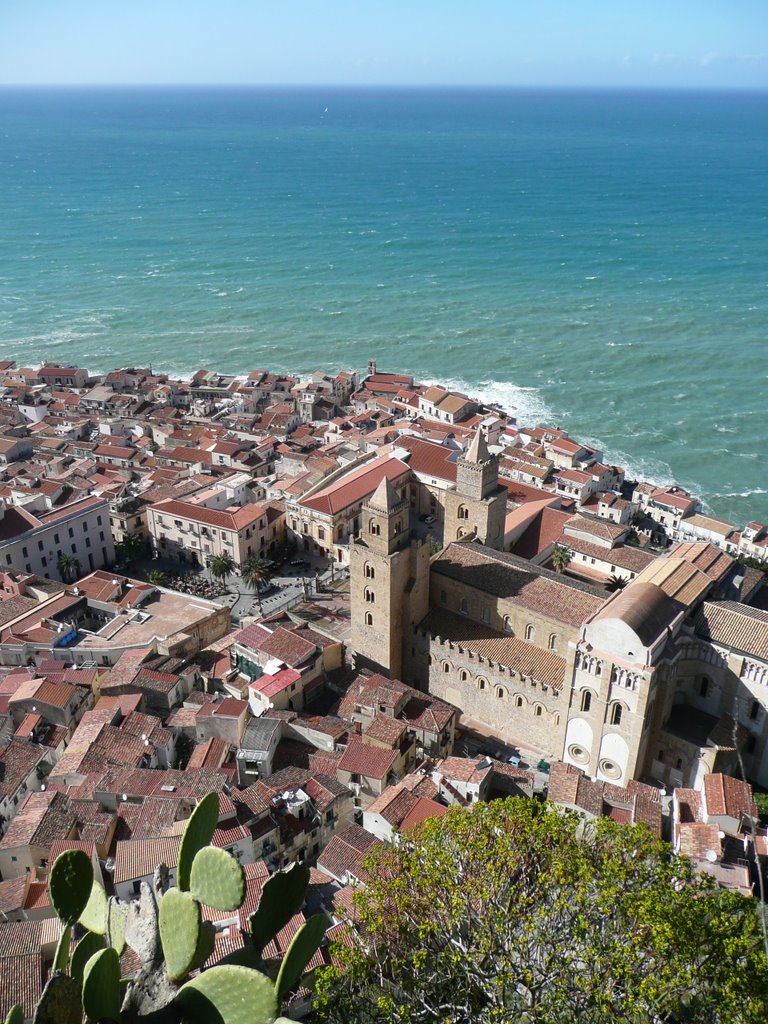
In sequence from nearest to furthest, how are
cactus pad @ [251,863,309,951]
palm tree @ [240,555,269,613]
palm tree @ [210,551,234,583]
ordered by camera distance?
cactus pad @ [251,863,309,951] → palm tree @ [240,555,269,613] → palm tree @ [210,551,234,583]

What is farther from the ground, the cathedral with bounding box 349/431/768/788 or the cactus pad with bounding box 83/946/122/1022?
the cactus pad with bounding box 83/946/122/1022

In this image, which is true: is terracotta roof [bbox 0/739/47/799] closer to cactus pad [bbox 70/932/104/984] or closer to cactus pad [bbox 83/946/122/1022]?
cactus pad [bbox 70/932/104/984]

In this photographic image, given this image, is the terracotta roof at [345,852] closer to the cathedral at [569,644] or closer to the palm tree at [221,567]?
the cathedral at [569,644]

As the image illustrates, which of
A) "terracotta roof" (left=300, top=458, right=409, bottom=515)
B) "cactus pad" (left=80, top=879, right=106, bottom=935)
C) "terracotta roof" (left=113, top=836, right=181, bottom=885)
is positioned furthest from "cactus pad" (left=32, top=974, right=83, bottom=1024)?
"terracotta roof" (left=300, top=458, right=409, bottom=515)

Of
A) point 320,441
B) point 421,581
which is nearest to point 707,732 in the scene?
point 421,581

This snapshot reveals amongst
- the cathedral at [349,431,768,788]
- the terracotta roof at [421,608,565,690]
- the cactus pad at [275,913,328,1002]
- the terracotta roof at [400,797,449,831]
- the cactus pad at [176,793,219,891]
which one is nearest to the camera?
the cactus pad at [275,913,328,1002]

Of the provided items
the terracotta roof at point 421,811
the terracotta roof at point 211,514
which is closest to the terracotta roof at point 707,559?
the terracotta roof at point 421,811
